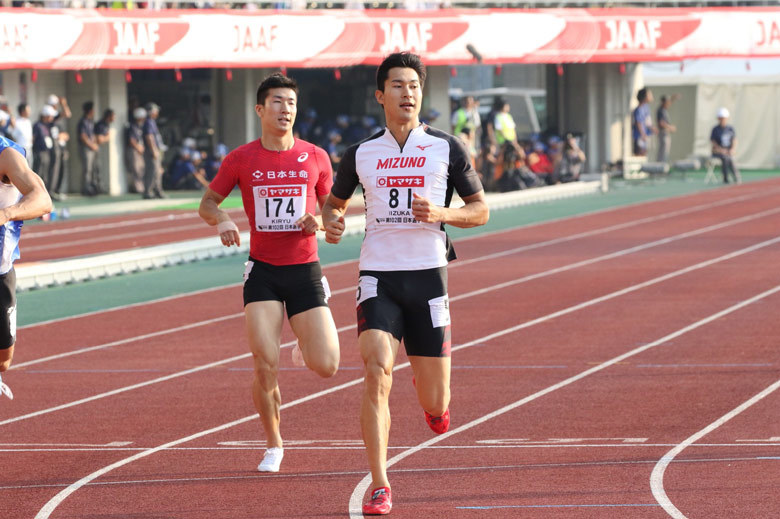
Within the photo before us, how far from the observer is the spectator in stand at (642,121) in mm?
38938

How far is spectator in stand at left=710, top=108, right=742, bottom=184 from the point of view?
118 feet

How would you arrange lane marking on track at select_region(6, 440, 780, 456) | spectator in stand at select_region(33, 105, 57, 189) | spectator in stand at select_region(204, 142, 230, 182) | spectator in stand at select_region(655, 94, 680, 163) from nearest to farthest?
lane marking on track at select_region(6, 440, 780, 456), spectator in stand at select_region(33, 105, 57, 189), spectator in stand at select_region(204, 142, 230, 182), spectator in stand at select_region(655, 94, 680, 163)

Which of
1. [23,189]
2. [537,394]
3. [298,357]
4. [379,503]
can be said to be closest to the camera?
[379,503]

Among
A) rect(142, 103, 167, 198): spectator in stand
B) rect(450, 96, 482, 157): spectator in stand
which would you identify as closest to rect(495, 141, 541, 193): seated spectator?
rect(450, 96, 482, 157): spectator in stand

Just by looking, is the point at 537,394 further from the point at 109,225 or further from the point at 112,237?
the point at 109,225

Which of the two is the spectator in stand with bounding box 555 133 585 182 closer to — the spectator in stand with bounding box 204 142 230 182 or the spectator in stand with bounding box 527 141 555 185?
the spectator in stand with bounding box 527 141 555 185

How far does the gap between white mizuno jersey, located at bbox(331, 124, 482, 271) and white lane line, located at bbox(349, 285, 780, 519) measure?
1.05 m

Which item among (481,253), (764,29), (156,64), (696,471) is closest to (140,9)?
(156,64)

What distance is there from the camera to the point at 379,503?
271 inches

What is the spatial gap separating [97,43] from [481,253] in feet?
37.2

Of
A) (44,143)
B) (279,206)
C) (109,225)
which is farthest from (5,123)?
(279,206)

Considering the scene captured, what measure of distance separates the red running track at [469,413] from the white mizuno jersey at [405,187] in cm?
109

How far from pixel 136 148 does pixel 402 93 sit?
2579cm

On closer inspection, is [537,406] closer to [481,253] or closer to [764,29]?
[481,253]
